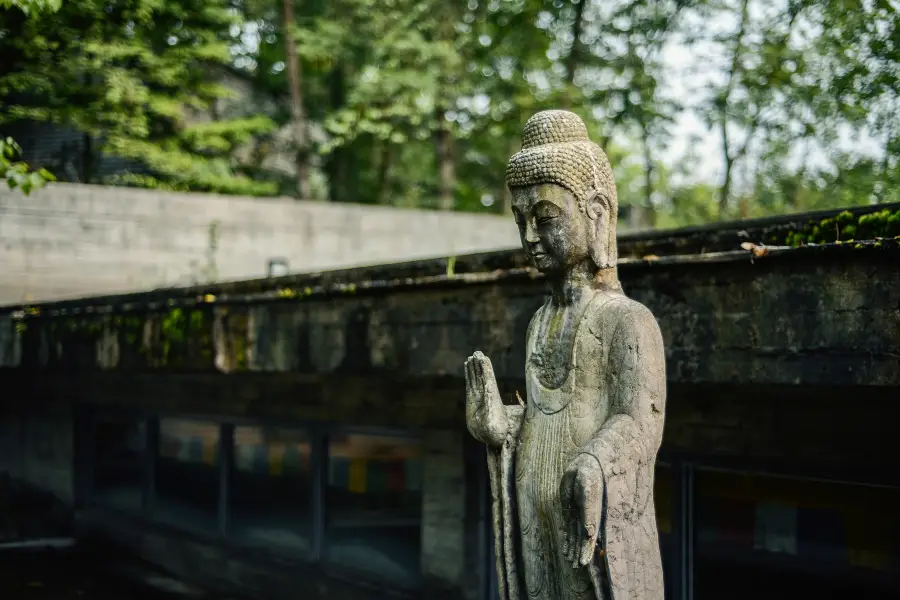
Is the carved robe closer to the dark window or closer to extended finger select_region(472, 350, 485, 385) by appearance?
extended finger select_region(472, 350, 485, 385)

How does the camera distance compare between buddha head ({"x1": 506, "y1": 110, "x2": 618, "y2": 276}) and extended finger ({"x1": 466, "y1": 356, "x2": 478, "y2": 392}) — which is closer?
buddha head ({"x1": 506, "y1": 110, "x2": 618, "y2": 276})

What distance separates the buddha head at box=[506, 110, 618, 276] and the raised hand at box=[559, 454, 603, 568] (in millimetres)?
981

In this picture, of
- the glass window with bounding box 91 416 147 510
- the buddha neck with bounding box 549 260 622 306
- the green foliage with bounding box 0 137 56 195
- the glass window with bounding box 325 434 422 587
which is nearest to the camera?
the buddha neck with bounding box 549 260 622 306

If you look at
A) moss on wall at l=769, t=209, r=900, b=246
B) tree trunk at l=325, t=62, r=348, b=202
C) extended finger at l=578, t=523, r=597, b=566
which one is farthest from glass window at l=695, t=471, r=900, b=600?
tree trunk at l=325, t=62, r=348, b=202

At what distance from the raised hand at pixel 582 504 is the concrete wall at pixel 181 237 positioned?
13700 millimetres

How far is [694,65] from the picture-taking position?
23.6m

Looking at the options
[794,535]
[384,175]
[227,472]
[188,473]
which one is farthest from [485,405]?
[384,175]

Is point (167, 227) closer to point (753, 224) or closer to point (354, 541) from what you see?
point (354, 541)

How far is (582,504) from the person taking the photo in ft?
13.9

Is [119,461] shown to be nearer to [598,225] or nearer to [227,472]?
[227,472]

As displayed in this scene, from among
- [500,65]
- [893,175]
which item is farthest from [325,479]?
[500,65]

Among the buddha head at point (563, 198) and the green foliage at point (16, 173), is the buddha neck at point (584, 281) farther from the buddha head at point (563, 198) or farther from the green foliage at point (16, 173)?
the green foliage at point (16, 173)

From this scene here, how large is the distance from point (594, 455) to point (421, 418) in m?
6.80

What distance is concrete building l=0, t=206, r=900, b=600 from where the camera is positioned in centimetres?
618
